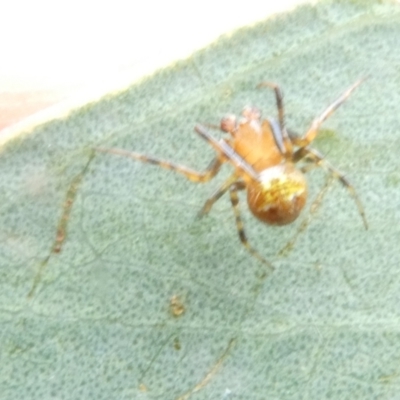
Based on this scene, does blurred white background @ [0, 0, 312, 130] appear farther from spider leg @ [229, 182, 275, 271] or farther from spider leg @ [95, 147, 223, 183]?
spider leg @ [229, 182, 275, 271]

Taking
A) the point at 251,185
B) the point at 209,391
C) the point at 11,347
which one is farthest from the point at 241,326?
the point at 11,347

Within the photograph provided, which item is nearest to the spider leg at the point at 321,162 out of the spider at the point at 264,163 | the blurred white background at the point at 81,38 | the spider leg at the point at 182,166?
the spider at the point at 264,163

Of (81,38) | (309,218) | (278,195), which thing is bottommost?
(309,218)

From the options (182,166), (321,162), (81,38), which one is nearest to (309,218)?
(321,162)

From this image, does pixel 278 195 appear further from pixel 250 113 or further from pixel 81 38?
pixel 81 38

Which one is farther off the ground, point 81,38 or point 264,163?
point 81,38

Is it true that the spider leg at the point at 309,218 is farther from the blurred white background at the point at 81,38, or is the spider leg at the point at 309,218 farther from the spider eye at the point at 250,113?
the blurred white background at the point at 81,38

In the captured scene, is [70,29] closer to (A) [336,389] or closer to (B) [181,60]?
(B) [181,60]
